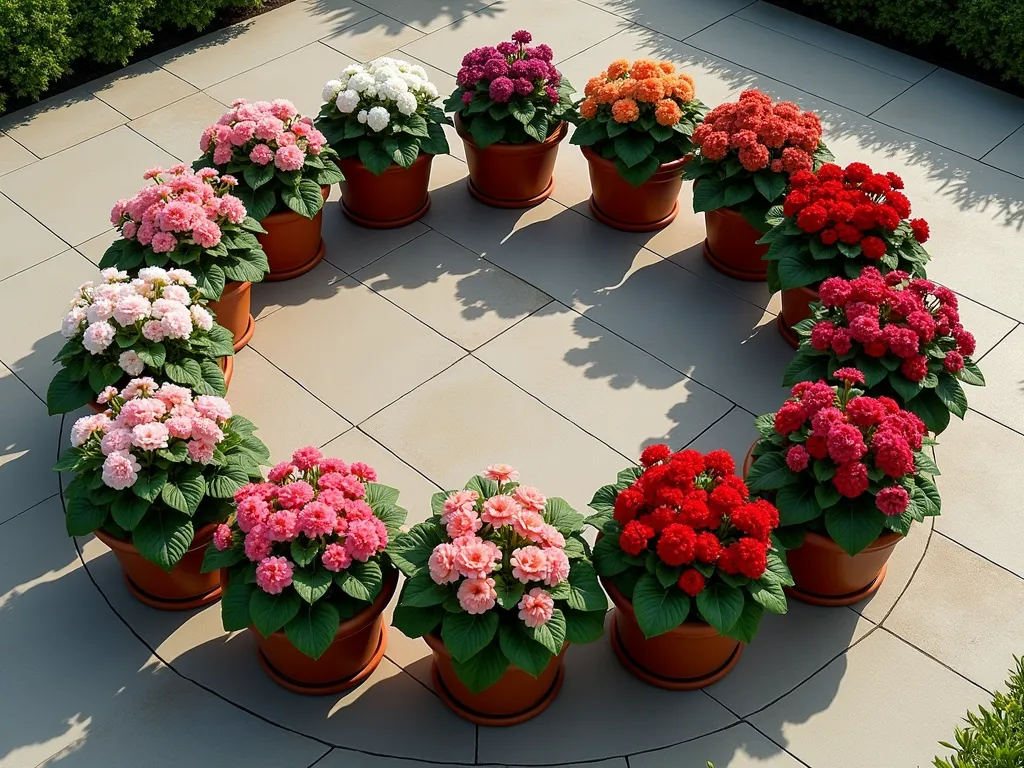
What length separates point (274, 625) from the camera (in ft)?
11.7

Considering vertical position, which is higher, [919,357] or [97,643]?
[919,357]

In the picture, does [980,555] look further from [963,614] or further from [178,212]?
[178,212]

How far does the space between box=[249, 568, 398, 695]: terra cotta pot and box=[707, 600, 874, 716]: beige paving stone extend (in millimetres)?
1282

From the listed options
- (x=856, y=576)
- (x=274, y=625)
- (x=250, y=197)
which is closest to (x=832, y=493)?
(x=856, y=576)

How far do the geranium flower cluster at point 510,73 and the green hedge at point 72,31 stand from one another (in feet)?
8.99

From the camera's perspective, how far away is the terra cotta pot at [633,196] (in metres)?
5.89

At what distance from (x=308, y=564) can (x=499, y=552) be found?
671mm

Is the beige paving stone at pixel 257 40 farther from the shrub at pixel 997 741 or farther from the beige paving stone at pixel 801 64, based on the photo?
the shrub at pixel 997 741

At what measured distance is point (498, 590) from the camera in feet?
11.6

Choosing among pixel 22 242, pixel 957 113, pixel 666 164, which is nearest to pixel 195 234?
pixel 22 242

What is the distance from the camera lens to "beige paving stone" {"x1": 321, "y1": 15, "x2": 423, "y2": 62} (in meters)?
7.76

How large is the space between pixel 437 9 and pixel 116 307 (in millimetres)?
4844

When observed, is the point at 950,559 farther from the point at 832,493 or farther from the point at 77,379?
the point at 77,379

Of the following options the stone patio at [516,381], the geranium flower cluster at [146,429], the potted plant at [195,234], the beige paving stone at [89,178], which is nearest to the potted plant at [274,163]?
the potted plant at [195,234]
